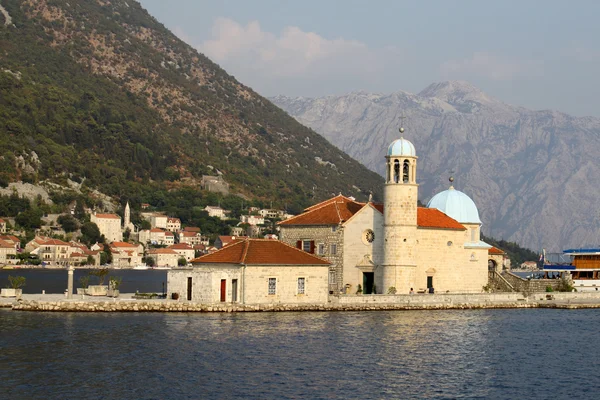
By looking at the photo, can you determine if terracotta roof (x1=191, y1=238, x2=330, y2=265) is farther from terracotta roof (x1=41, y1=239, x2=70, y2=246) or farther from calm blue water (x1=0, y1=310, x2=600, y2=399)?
terracotta roof (x1=41, y1=239, x2=70, y2=246)

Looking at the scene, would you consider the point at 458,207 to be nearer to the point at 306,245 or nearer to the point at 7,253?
the point at 306,245

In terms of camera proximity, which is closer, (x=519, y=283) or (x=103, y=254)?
(x=519, y=283)

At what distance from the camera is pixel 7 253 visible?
16938cm

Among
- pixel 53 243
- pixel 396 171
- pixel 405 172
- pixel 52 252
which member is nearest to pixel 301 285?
pixel 396 171

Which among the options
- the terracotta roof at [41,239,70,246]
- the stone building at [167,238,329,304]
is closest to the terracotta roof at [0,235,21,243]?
the terracotta roof at [41,239,70,246]

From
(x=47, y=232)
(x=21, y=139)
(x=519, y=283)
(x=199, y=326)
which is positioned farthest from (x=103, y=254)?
(x=199, y=326)

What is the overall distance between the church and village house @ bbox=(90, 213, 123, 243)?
124851 millimetres

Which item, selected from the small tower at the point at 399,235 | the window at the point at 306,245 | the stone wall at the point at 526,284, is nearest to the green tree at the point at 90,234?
the stone wall at the point at 526,284

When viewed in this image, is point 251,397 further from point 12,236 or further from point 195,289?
point 12,236

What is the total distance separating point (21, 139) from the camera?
7549 inches

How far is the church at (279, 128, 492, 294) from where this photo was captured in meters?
67.9

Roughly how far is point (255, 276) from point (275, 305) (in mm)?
2293

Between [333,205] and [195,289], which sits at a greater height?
[333,205]

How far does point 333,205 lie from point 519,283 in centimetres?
2014
